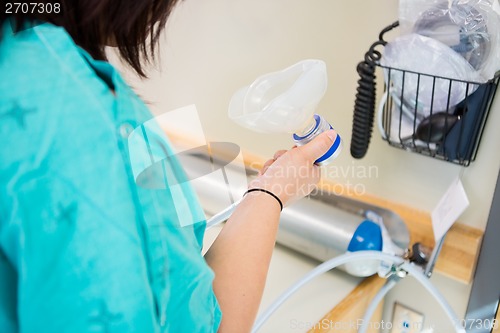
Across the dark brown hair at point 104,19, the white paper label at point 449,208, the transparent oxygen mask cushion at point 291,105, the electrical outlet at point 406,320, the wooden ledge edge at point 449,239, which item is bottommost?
the electrical outlet at point 406,320

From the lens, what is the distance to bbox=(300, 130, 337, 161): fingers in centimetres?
65

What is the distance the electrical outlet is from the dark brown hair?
2.90ft

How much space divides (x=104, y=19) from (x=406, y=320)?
96 cm

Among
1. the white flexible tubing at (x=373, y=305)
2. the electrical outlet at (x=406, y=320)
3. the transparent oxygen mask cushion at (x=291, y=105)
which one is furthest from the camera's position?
the electrical outlet at (x=406, y=320)

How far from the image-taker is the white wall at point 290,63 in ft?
3.09

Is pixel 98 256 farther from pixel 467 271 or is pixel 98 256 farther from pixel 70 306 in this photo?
pixel 467 271

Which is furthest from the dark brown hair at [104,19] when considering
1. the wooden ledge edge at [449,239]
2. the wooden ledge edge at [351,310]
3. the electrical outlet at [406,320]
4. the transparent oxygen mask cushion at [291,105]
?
the electrical outlet at [406,320]

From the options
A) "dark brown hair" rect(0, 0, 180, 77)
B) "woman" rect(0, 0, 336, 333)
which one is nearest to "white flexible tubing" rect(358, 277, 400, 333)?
"woman" rect(0, 0, 336, 333)

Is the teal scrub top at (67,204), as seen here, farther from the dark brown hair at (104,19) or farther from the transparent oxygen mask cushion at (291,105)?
the transparent oxygen mask cushion at (291,105)

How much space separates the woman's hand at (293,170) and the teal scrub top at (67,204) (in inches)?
10.0

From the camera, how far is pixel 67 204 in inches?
14.7

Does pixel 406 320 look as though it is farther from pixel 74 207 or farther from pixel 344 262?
pixel 74 207

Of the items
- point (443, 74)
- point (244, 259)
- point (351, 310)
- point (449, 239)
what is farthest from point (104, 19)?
point (449, 239)

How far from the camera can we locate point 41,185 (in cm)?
37
